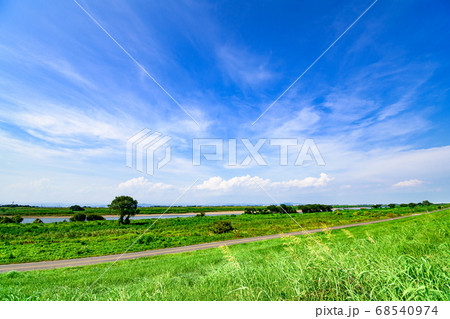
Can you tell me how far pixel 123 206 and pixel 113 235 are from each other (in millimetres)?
7749

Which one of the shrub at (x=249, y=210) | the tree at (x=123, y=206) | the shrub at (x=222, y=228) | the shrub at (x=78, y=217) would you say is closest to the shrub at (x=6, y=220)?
the shrub at (x=78, y=217)

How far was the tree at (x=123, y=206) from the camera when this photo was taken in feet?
137

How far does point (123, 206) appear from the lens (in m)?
42.0

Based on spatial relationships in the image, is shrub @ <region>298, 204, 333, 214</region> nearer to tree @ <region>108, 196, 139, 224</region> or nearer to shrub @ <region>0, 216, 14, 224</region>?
tree @ <region>108, 196, 139, 224</region>

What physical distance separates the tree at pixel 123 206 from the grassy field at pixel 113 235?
4.61 meters

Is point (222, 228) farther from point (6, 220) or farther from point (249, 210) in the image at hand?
point (6, 220)

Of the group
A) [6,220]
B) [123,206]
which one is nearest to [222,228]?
[123,206]

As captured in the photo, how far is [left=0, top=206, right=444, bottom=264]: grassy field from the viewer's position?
1109 inches

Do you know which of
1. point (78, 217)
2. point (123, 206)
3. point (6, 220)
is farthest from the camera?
point (78, 217)

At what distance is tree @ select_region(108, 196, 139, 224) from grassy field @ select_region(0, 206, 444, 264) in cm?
→ 461

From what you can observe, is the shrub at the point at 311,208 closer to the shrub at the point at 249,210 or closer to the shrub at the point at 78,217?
the shrub at the point at 249,210
